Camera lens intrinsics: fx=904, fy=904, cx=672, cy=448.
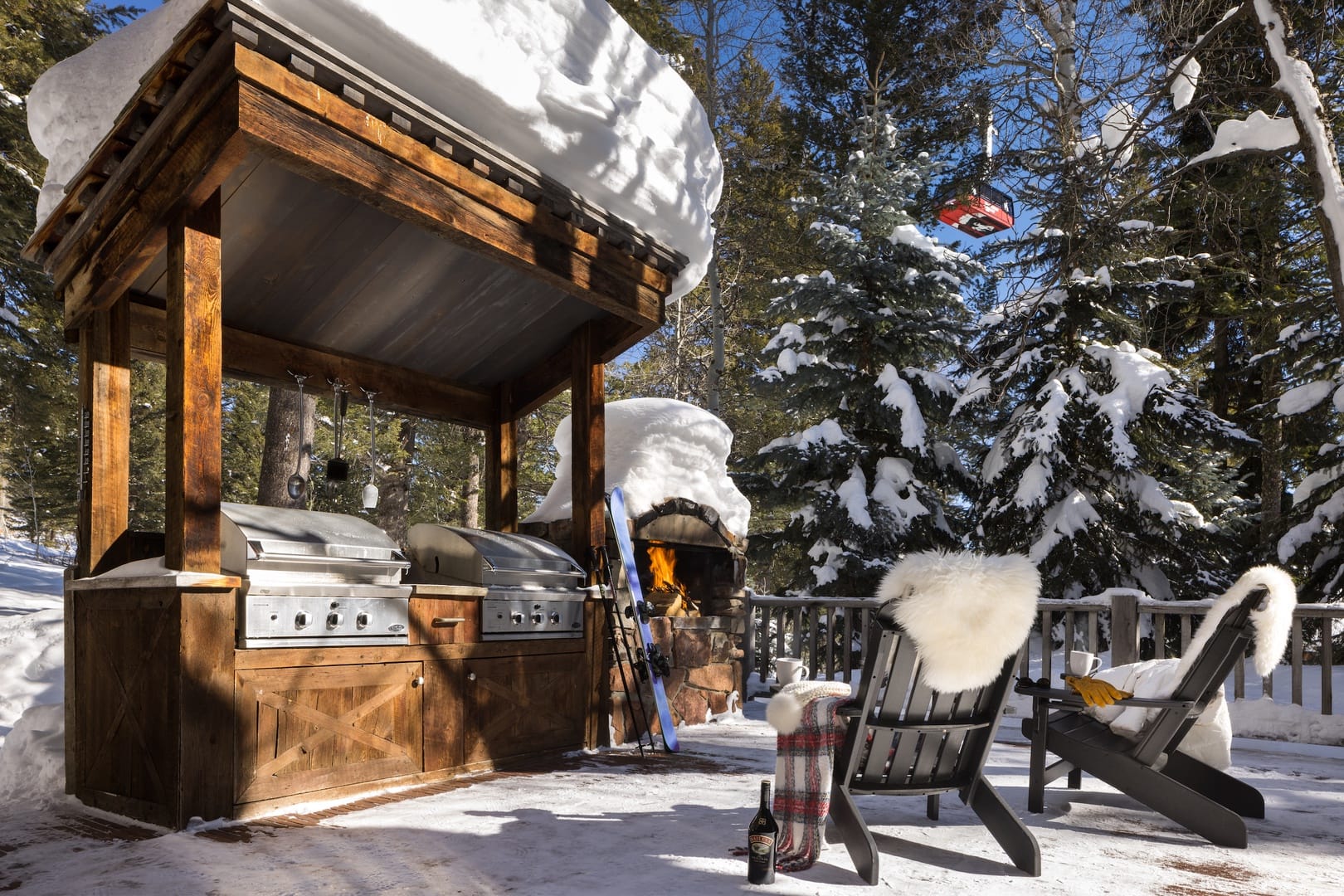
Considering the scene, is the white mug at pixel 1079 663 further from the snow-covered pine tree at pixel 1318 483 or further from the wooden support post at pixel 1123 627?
the snow-covered pine tree at pixel 1318 483

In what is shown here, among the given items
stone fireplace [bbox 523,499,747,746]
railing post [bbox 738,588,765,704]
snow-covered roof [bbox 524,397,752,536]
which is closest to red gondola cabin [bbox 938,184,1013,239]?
snow-covered roof [bbox 524,397,752,536]

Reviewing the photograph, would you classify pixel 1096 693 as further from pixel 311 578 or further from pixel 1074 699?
pixel 311 578

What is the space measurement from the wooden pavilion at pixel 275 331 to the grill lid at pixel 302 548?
0.45 feet

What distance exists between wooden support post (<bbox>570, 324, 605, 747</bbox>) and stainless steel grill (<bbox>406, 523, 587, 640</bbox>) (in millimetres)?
171

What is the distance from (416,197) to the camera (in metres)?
3.99

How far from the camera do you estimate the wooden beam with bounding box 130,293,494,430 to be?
4.87m

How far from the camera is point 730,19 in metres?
15.2

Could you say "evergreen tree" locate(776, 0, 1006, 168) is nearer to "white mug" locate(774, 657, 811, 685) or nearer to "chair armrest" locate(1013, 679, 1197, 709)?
"chair armrest" locate(1013, 679, 1197, 709)

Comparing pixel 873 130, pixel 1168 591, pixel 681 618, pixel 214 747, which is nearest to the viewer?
pixel 214 747

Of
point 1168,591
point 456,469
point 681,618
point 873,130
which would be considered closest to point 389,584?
point 681,618

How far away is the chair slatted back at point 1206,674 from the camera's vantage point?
3508 mm

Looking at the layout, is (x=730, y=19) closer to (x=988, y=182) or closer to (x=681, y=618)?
(x=988, y=182)

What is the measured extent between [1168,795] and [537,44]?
426 cm

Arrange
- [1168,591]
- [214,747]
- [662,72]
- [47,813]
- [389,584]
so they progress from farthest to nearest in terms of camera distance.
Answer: [1168,591] → [662,72] → [389,584] → [47,813] → [214,747]
